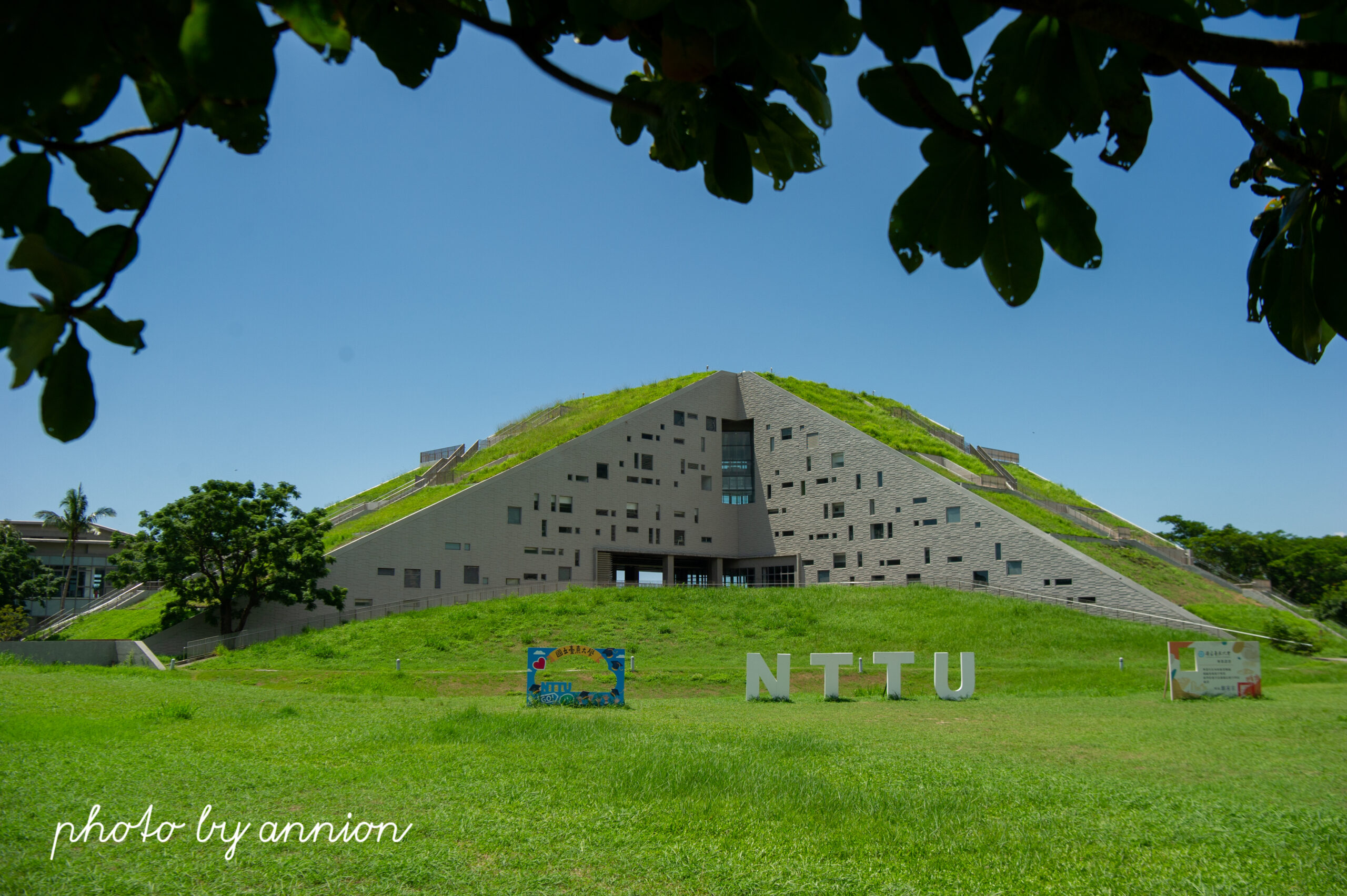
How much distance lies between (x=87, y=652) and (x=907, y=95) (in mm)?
31608

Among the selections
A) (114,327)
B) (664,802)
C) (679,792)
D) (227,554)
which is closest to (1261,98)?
(114,327)

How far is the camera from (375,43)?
1.25 metres

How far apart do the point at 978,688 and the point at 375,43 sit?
22394mm

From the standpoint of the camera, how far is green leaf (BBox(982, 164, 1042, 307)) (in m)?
1.21

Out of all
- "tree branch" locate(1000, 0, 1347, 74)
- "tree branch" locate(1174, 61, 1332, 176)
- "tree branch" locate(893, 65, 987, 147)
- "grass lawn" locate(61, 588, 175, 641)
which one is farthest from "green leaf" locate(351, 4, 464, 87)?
"grass lawn" locate(61, 588, 175, 641)

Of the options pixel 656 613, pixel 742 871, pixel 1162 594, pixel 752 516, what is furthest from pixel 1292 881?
pixel 752 516

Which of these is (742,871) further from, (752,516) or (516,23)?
(752,516)

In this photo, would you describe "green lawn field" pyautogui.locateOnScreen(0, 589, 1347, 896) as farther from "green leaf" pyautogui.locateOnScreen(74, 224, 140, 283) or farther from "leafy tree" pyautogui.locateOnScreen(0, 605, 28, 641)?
"leafy tree" pyautogui.locateOnScreen(0, 605, 28, 641)

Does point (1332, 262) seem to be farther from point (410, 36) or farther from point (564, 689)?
point (564, 689)

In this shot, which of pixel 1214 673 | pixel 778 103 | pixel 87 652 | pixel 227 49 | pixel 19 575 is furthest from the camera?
pixel 19 575

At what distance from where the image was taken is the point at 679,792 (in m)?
7.25

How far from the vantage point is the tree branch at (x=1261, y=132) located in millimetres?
1264

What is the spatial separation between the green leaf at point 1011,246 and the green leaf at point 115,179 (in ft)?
4.09

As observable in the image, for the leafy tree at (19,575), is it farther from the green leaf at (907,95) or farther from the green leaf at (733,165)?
the green leaf at (907,95)
